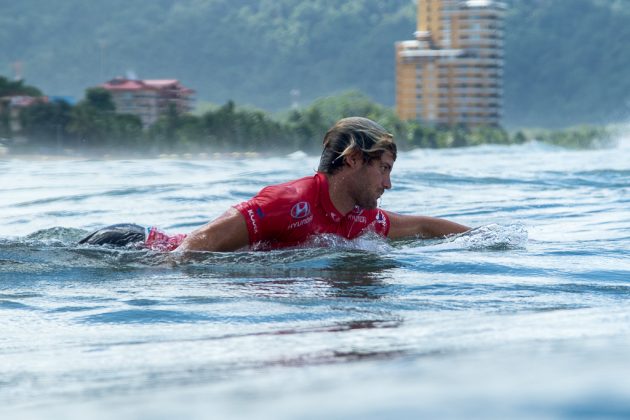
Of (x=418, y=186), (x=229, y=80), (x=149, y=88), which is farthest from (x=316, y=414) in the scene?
(x=229, y=80)

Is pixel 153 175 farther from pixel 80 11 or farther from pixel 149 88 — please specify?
pixel 80 11

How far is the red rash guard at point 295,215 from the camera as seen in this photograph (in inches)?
207

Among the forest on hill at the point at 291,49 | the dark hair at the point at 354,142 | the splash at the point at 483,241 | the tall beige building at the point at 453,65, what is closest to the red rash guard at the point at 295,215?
the dark hair at the point at 354,142

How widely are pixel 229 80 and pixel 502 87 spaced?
91.6 feet

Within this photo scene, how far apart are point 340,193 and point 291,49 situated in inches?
4297

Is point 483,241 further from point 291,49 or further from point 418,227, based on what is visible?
point 291,49

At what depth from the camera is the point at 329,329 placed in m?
3.31

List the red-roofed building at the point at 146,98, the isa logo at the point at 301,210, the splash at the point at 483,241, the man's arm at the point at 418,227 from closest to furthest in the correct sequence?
the isa logo at the point at 301,210 → the man's arm at the point at 418,227 → the splash at the point at 483,241 → the red-roofed building at the point at 146,98

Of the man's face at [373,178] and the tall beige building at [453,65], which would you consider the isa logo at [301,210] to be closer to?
the man's face at [373,178]

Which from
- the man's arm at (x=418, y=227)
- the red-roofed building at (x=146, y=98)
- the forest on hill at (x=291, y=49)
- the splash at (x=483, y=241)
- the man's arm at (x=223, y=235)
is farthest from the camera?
the forest on hill at (x=291, y=49)

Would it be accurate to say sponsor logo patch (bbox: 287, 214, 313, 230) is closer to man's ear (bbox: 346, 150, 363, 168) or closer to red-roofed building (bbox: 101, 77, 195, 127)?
man's ear (bbox: 346, 150, 363, 168)

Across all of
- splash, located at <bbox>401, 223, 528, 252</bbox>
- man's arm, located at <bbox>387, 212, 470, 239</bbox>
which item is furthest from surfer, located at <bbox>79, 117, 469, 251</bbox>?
splash, located at <bbox>401, 223, 528, 252</bbox>

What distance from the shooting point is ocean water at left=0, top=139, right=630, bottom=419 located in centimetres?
149

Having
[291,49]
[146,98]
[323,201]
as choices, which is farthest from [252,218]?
[291,49]
